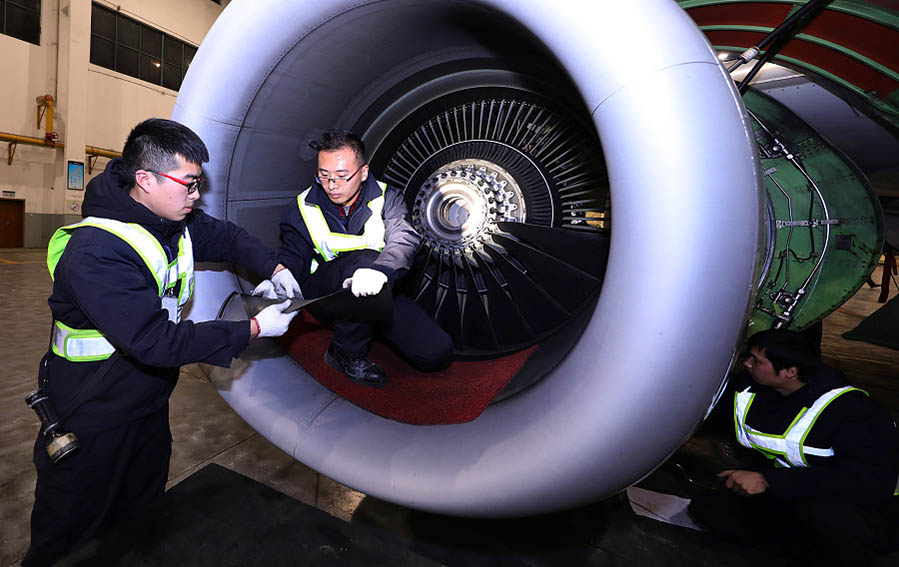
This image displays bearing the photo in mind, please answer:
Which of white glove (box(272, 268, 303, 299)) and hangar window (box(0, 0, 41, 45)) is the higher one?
hangar window (box(0, 0, 41, 45))

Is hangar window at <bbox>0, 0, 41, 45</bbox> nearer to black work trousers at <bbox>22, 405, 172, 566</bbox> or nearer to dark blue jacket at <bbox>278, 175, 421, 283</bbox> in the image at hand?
dark blue jacket at <bbox>278, 175, 421, 283</bbox>

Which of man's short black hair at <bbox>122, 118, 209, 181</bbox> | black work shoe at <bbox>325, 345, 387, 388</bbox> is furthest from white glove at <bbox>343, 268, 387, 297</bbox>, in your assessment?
man's short black hair at <bbox>122, 118, 209, 181</bbox>

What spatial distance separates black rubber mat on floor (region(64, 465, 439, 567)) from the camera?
1.03 m

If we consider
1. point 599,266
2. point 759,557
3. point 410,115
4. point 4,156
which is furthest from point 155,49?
point 759,557

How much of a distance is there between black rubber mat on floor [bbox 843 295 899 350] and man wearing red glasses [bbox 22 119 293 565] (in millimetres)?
3948

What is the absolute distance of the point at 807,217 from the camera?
188 cm

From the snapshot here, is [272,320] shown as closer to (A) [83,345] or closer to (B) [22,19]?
(A) [83,345]

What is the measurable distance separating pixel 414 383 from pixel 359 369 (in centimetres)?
19

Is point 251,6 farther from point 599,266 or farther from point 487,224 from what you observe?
point 599,266

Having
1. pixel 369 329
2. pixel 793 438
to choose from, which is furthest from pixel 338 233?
pixel 793 438

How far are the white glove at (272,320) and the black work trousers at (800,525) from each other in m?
1.46

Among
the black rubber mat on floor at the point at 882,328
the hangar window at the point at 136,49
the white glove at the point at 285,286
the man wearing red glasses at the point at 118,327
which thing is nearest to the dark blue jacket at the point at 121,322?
the man wearing red glasses at the point at 118,327

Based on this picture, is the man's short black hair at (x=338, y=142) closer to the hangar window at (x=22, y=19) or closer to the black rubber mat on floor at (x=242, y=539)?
the black rubber mat on floor at (x=242, y=539)

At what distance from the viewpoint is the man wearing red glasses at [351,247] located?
157 centimetres
